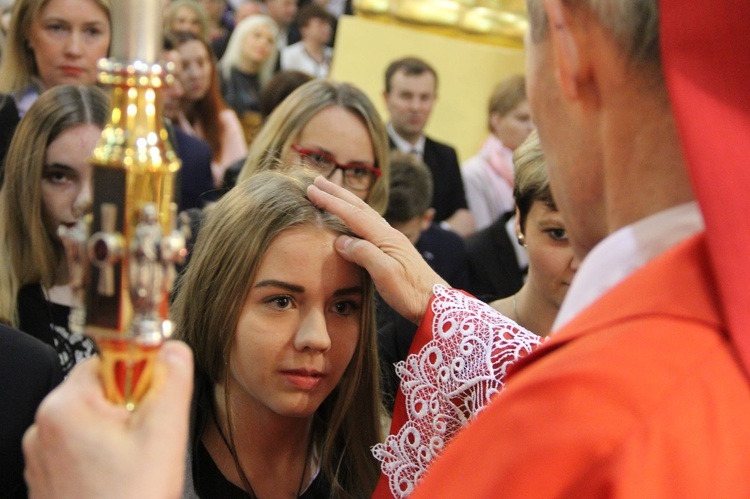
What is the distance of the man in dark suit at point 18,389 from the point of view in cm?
186

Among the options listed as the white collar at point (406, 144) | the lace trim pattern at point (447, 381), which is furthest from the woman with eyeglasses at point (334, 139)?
the white collar at point (406, 144)

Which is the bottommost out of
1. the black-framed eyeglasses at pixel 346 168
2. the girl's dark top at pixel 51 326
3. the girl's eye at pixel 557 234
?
the girl's dark top at pixel 51 326

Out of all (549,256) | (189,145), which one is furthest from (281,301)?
(189,145)

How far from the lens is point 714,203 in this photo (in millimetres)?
970

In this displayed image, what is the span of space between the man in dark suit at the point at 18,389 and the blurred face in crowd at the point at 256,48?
5385mm

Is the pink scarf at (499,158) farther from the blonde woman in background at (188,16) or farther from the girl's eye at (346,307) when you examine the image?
the girl's eye at (346,307)

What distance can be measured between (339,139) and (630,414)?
103 inches

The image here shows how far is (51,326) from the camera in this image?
280cm

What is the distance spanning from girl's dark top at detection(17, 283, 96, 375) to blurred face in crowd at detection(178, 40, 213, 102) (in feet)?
9.75

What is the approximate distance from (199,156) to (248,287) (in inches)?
99.7

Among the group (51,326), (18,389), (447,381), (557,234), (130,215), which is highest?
(130,215)

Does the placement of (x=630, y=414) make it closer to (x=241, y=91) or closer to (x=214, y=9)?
(x=241, y=91)

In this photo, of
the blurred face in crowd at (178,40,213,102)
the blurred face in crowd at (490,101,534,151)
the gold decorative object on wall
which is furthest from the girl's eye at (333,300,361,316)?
the gold decorative object on wall

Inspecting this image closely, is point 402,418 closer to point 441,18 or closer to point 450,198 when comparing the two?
point 450,198
